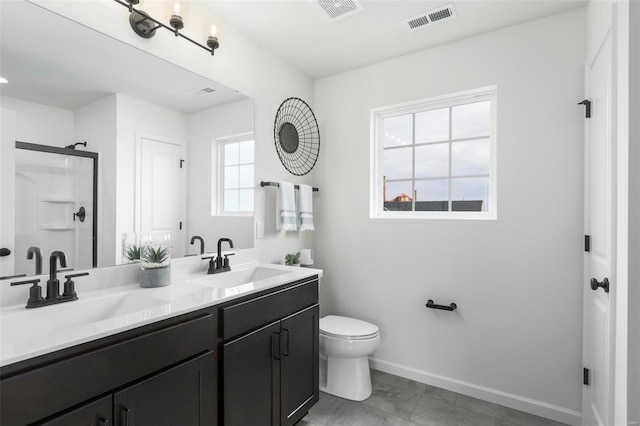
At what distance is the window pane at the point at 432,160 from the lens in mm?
2439

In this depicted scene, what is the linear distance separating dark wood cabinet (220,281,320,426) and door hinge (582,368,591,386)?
1573 millimetres

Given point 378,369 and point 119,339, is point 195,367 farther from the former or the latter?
point 378,369

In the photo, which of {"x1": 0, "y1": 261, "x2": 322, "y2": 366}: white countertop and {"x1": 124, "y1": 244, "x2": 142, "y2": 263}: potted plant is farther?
{"x1": 124, "y1": 244, "x2": 142, "y2": 263}: potted plant

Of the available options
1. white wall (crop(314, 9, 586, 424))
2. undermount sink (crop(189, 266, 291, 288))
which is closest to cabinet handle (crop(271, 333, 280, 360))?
undermount sink (crop(189, 266, 291, 288))

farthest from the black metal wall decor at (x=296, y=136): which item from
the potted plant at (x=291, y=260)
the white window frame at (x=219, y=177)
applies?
the potted plant at (x=291, y=260)

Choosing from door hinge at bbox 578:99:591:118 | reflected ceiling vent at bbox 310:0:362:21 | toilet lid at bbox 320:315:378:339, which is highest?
reflected ceiling vent at bbox 310:0:362:21

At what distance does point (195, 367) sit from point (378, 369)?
1.79 m

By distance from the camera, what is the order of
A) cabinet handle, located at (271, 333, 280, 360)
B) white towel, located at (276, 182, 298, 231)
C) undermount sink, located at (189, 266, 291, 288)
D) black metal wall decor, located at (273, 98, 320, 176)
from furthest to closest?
black metal wall decor, located at (273, 98, 320, 176) < white towel, located at (276, 182, 298, 231) < undermount sink, located at (189, 266, 291, 288) < cabinet handle, located at (271, 333, 280, 360)

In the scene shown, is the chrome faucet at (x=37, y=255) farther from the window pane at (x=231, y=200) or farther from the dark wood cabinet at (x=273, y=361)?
the window pane at (x=231, y=200)

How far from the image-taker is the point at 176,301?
1294 millimetres

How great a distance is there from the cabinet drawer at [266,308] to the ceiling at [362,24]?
1680 millimetres

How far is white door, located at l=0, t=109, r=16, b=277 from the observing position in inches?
47.3

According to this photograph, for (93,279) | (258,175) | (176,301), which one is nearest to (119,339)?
(176,301)

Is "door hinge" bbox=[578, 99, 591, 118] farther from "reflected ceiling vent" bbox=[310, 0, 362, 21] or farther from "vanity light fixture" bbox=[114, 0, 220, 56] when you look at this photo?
"vanity light fixture" bbox=[114, 0, 220, 56]
